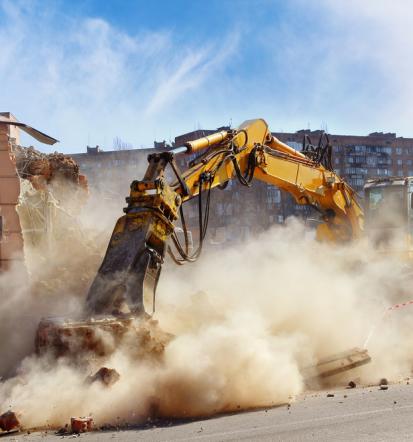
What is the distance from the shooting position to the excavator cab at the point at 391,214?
1341 centimetres

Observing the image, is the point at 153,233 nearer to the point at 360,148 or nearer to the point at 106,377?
the point at 106,377

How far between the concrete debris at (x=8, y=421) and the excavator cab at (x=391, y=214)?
953 centimetres

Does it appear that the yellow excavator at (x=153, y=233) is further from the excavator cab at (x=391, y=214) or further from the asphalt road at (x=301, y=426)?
the excavator cab at (x=391, y=214)

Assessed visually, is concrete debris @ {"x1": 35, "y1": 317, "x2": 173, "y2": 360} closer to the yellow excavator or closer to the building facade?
the yellow excavator

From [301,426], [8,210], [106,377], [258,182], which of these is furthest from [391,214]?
[258,182]

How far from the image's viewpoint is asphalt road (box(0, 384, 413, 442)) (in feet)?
20.5

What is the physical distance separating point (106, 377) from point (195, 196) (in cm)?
378

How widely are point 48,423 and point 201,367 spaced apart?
6.59 feet

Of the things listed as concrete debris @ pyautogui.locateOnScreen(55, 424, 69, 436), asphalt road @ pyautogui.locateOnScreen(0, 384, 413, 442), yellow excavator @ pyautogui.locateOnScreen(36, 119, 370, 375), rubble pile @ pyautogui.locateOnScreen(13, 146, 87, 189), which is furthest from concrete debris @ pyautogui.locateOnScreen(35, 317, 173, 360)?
rubble pile @ pyautogui.locateOnScreen(13, 146, 87, 189)

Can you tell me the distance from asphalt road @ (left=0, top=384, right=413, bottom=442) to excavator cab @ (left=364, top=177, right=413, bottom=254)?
624 cm

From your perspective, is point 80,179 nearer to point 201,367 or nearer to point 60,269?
point 60,269

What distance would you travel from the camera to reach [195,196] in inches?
388

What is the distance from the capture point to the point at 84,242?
603 inches

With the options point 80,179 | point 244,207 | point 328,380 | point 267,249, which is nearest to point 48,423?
point 328,380
